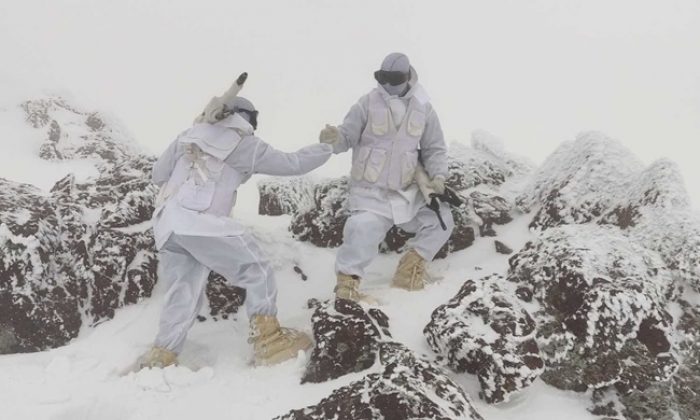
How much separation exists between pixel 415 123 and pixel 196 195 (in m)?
2.32

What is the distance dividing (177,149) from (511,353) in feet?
10.9

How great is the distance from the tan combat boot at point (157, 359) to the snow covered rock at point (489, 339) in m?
2.13

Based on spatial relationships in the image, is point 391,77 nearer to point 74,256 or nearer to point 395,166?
point 395,166

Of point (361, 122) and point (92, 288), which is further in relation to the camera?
point (361, 122)

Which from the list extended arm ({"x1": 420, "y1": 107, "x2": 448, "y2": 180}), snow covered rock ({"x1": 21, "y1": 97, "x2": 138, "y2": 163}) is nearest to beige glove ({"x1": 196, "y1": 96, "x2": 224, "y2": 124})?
extended arm ({"x1": 420, "y1": 107, "x2": 448, "y2": 180})

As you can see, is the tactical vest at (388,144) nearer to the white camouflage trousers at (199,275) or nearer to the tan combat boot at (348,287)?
the tan combat boot at (348,287)

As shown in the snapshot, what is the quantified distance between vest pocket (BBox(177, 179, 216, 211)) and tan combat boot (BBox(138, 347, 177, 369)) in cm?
120

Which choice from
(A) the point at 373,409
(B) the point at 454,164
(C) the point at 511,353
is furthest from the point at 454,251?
(A) the point at 373,409

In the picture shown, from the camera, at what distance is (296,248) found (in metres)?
6.11

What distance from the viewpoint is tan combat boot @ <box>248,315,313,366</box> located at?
4449 millimetres

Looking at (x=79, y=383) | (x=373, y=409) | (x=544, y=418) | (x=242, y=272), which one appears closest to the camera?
(x=373, y=409)

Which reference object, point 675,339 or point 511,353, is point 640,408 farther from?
point 511,353

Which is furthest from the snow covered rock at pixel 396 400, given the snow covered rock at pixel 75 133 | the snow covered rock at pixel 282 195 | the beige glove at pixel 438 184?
the snow covered rock at pixel 75 133

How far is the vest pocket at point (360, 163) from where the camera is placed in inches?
223
